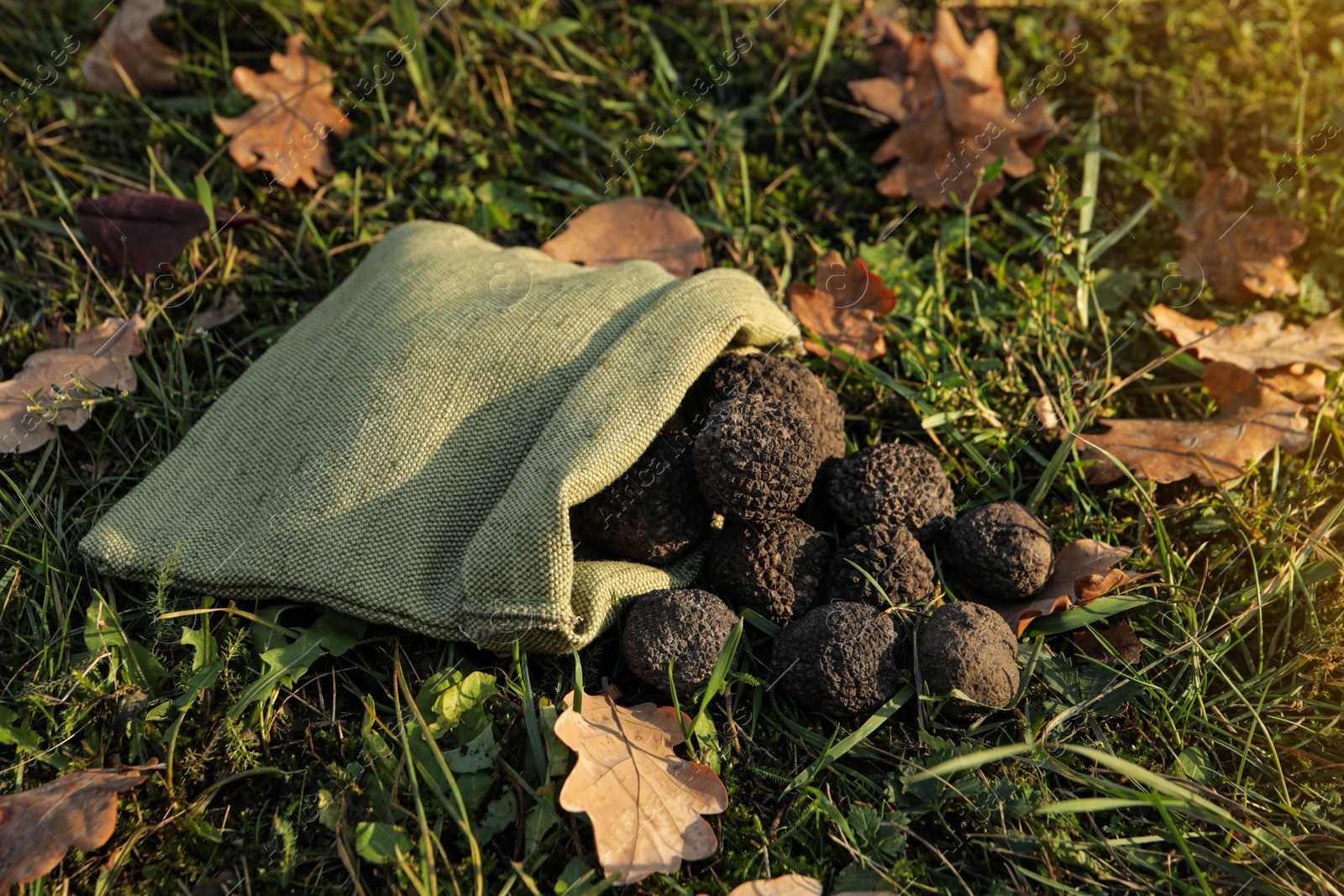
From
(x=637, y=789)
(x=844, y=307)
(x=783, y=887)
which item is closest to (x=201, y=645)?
(x=637, y=789)

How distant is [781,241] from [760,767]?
72.5 inches

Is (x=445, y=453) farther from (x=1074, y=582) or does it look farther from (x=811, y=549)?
(x=1074, y=582)

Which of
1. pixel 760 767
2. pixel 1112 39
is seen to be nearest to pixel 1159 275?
pixel 1112 39

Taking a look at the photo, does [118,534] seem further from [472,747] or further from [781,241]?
[781,241]

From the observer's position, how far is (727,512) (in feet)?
6.90

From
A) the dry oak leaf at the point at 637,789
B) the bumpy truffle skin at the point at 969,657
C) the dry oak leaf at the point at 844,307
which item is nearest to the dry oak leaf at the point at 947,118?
the dry oak leaf at the point at 844,307

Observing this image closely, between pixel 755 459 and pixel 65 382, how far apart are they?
2066 mm

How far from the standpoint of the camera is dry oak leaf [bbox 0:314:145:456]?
2.49m

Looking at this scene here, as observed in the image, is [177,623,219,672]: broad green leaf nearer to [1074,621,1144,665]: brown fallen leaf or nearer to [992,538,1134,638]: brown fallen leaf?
[992,538,1134,638]: brown fallen leaf

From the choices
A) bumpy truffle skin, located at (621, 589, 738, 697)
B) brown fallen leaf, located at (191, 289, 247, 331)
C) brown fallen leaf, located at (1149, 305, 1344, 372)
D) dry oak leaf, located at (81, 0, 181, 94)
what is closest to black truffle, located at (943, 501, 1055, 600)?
bumpy truffle skin, located at (621, 589, 738, 697)

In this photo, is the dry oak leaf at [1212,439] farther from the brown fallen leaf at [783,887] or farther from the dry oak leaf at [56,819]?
the dry oak leaf at [56,819]

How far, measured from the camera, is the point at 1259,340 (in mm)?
2789

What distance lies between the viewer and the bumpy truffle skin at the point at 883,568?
2102 mm

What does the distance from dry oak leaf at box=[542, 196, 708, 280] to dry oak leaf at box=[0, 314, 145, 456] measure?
132 cm
